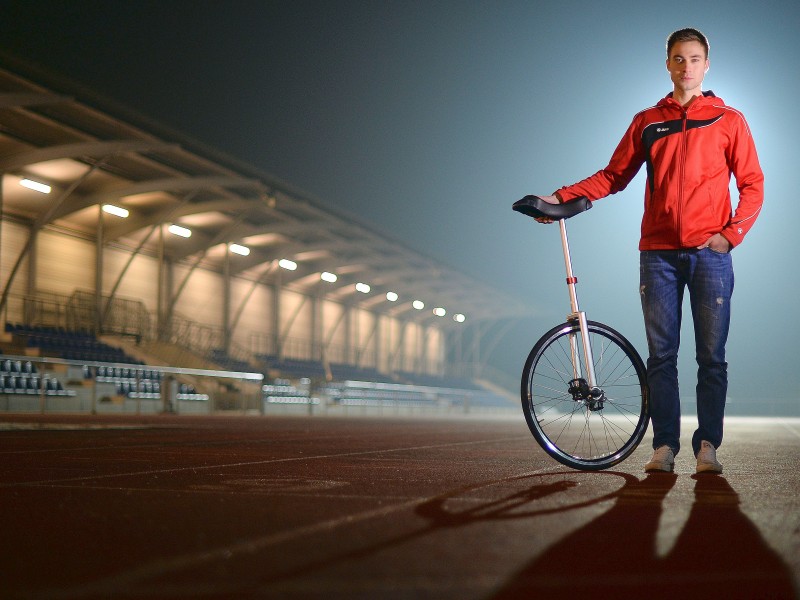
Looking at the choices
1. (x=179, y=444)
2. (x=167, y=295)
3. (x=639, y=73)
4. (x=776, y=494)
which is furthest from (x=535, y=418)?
(x=639, y=73)

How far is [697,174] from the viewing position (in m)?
3.97

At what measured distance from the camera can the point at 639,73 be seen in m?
51.8

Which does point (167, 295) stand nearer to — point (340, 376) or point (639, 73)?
point (340, 376)

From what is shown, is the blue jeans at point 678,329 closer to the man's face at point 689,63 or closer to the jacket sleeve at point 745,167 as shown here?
the jacket sleeve at point 745,167

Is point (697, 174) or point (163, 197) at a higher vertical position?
point (163, 197)

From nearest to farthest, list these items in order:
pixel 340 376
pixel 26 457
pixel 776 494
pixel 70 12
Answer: pixel 776 494 < pixel 26 457 < pixel 70 12 < pixel 340 376

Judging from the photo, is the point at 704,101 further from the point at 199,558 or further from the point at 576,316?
the point at 199,558

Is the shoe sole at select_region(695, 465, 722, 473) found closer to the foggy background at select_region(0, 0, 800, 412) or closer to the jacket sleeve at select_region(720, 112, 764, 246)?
the jacket sleeve at select_region(720, 112, 764, 246)

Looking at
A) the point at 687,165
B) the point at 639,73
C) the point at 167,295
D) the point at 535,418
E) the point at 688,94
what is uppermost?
the point at 639,73

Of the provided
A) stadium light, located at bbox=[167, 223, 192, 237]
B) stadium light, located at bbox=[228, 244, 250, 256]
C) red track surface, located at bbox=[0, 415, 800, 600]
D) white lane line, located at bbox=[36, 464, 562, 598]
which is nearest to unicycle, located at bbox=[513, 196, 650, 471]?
red track surface, located at bbox=[0, 415, 800, 600]

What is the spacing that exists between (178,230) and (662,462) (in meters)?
26.1

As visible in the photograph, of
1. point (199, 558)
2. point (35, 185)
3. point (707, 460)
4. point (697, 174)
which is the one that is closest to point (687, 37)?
point (697, 174)

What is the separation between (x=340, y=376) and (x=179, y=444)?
2941 cm

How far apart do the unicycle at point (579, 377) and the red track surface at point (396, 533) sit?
8.9 inches
